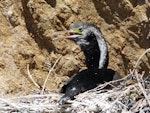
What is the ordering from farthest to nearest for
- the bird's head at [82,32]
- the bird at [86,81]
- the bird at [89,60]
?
1. the bird's head at [82,32]
2. the bird at [89,60]
3. the bird at [86,81]

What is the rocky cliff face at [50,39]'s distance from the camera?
5.18 meters

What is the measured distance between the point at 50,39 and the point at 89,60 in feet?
1.33

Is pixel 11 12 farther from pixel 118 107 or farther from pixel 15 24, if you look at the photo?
pixel 118 107

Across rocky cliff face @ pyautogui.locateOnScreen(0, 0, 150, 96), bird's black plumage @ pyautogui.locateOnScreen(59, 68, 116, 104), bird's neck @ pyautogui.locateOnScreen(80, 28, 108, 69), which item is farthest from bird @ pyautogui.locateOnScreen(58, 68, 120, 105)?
rocky cliff face @ pyautogui.locateOnScreen(0, 0, 150, 96)

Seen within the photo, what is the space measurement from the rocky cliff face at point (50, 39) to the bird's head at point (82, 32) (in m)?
0.38

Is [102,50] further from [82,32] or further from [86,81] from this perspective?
[86,81]

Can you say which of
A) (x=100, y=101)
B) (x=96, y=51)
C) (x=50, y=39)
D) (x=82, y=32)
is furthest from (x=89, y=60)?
(x=100, y=101)

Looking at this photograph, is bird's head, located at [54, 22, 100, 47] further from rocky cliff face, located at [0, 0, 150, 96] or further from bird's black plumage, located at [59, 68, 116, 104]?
rocky cliff face, located at [0, 0, 150, 96]

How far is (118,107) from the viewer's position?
425 cm

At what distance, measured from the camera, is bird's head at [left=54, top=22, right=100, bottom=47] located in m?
4.86

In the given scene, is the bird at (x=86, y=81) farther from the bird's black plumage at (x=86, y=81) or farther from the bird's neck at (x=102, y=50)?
the bird's neck at (x=102, y=50)

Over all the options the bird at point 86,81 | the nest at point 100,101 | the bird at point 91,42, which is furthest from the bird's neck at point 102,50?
the nest at point 100,101

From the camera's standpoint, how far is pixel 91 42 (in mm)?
4926

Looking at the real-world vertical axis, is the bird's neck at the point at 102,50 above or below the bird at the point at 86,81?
above
